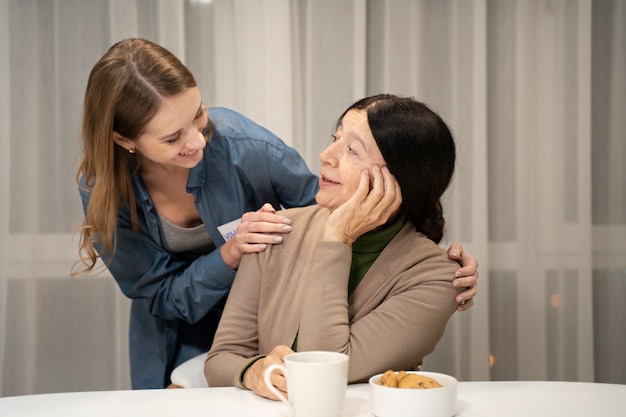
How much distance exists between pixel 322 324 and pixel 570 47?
202 cm

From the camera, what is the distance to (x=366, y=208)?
4.72ft

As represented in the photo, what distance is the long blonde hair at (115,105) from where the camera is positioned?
164cm

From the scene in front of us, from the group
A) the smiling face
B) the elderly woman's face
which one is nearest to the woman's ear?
the smiling face

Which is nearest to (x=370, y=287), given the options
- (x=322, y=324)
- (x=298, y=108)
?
(x=322, y=324)

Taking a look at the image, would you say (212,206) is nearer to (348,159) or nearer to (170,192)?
(170,192)

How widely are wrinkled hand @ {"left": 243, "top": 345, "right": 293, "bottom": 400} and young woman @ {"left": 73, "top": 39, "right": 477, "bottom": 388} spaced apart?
0.36m

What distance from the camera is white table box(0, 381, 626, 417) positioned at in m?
1.06

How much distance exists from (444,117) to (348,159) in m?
1.42

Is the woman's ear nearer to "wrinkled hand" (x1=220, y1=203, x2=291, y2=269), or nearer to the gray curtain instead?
"wrinkled hand" (x1=220, y1=203, x2=291, y2=269)

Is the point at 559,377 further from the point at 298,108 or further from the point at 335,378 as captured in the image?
the point at 335,378

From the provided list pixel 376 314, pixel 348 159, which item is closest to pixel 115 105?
pixel 348 159

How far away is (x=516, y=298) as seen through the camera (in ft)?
9.37

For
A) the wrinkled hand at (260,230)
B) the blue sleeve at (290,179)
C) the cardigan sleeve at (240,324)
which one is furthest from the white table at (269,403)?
the blue sleeve at (290,179)

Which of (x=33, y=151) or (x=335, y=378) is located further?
(x=33, y=151)
